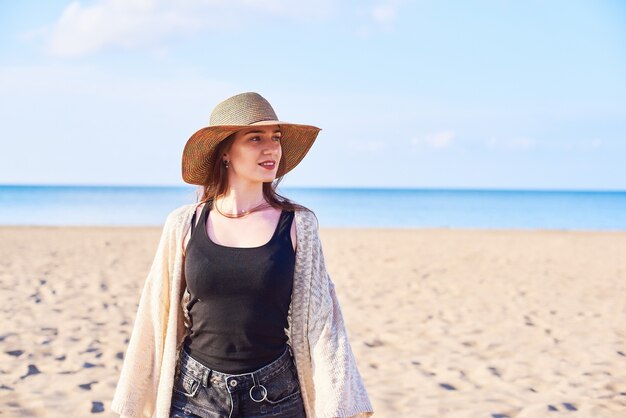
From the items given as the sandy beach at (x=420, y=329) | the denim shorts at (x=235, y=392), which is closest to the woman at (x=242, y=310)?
the denim shorts at (x=235, y=392)

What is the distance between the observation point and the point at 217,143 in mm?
2777

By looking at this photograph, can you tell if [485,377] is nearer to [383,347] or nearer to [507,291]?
[383,347]

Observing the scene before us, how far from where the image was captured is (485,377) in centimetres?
611

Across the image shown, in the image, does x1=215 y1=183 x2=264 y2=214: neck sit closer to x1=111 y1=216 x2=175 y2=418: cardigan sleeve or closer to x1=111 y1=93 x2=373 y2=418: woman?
x1=111 y1=93 x2=373 y2=418: woman

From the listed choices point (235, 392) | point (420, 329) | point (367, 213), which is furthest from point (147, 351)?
point (367, 213)

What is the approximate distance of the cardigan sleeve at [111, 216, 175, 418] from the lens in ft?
8.57

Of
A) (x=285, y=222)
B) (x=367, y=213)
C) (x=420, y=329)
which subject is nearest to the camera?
(x=285, y=222)

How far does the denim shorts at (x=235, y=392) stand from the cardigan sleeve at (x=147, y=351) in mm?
122

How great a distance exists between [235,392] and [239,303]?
0.99 feet

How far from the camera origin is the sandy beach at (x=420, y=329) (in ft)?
17.8

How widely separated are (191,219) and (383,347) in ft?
15.5

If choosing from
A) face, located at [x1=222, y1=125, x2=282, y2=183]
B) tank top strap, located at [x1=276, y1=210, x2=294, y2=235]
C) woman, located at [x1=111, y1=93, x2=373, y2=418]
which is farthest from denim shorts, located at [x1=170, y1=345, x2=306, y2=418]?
face, located at [x1=222, y1=125, x2=282, y2=183]

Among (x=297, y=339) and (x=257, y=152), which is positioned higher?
(x=257, y=152)

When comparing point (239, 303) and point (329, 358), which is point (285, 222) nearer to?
point (239, 303)
